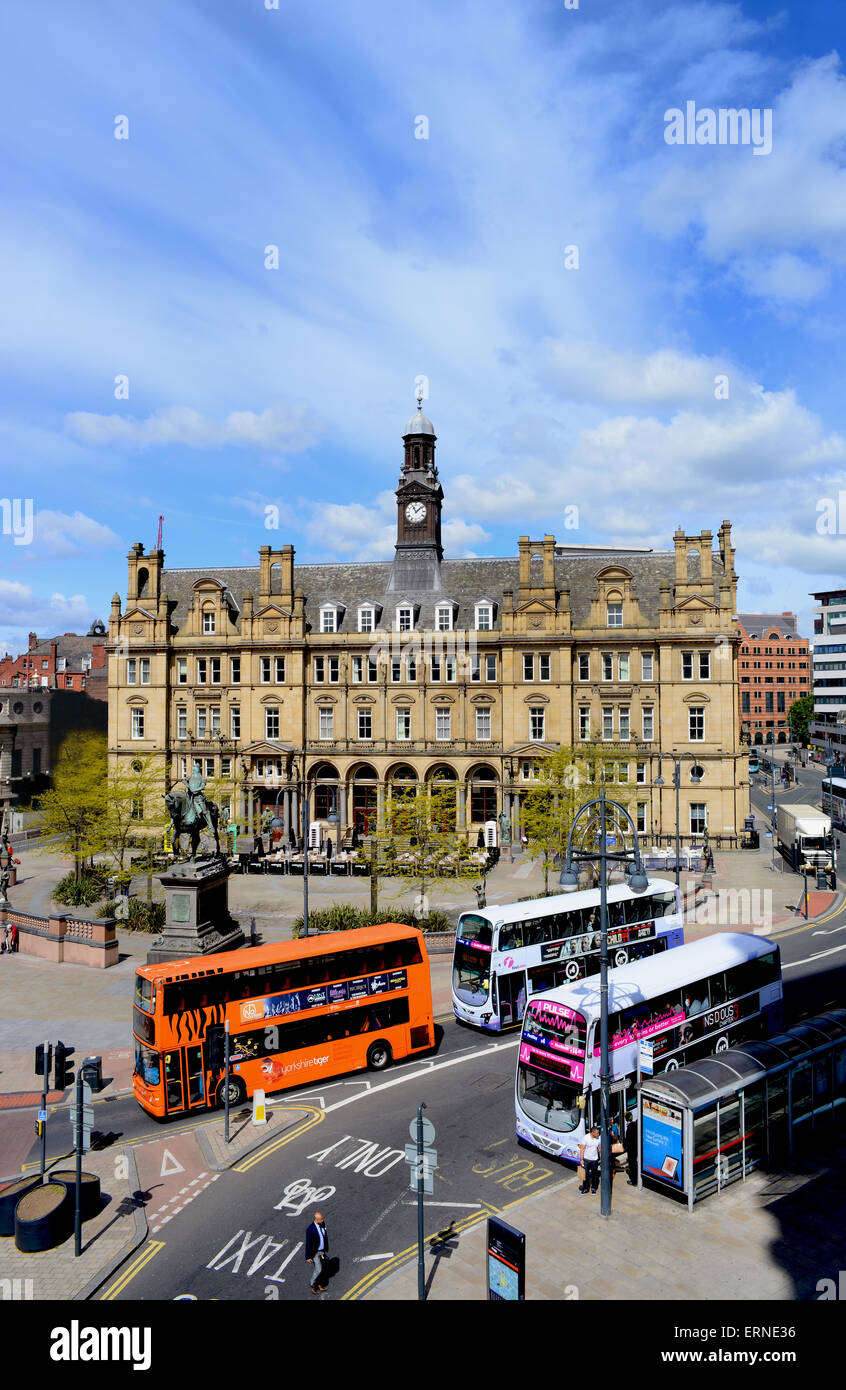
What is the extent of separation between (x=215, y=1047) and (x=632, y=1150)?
1047 cm

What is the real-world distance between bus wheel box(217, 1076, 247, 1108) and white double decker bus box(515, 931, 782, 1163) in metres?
7.45

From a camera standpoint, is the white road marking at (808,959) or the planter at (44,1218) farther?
the white road marking at (808,959)

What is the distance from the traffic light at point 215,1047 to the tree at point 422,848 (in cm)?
1822

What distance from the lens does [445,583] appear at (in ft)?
238

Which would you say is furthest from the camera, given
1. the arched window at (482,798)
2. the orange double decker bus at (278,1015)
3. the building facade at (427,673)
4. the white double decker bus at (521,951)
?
the arched window at (482,798)

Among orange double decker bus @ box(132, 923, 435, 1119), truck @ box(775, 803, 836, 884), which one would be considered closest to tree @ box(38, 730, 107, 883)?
orange double decker bus @ box(132, 923, 435, 1119)

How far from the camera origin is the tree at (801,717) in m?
162

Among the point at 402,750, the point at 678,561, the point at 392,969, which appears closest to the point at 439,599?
the point at 402,750

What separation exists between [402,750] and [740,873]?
24.9 metres

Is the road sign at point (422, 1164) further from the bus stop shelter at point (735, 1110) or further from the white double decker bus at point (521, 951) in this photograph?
the white double decker bus at point (521, 951)

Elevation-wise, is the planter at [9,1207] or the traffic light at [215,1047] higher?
the traffic light at [215,1047]

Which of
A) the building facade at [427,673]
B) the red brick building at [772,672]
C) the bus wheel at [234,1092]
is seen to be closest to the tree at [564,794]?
the building facade at [427,673]

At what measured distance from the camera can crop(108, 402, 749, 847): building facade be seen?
6391 centimetres

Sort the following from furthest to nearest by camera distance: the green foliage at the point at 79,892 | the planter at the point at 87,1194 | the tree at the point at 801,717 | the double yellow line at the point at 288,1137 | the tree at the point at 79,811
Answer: the tree at the point at 801,717 → the tree at the point at 79,811 → the green foliage at the point at 79,892 → the double yellow line at the point at 288,1137 → the planter at the point at 87,1194
